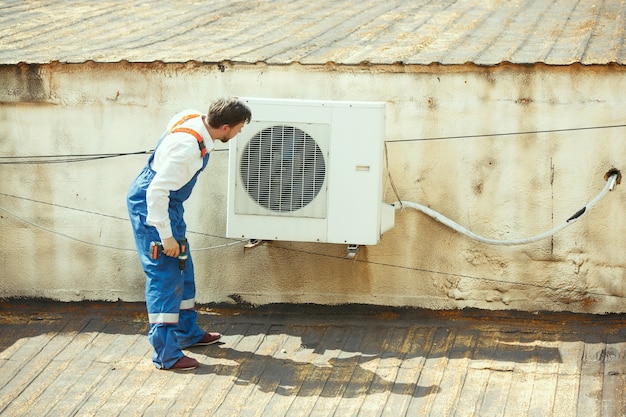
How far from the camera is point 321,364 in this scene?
6066 millimetres

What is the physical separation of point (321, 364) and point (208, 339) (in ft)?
2.82

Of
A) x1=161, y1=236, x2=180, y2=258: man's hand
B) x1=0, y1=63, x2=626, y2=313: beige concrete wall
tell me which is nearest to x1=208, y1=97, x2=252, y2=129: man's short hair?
x1=161, y1=236, x2=180, y2=258: man's hand

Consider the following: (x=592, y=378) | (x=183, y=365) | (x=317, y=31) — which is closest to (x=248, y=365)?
(x=183, y=365)

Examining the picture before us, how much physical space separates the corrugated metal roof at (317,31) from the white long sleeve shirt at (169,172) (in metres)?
1.32

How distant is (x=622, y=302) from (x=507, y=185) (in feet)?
3.76

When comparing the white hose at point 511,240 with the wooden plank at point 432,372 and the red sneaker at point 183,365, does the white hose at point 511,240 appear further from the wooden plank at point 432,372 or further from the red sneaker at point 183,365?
the red sneaker at point 183,365

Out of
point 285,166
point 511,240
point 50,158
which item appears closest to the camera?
point 285,166

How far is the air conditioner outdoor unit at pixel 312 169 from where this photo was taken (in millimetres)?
6320

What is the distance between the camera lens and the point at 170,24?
27.5 feet

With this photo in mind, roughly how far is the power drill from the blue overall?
1.4 inches

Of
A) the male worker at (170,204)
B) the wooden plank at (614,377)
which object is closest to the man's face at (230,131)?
the male worker at (170,204)

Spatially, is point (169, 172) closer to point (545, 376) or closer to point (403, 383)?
point (403, 383)

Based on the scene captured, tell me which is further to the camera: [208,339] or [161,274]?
[208,339]

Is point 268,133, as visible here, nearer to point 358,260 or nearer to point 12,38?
point 358,260
